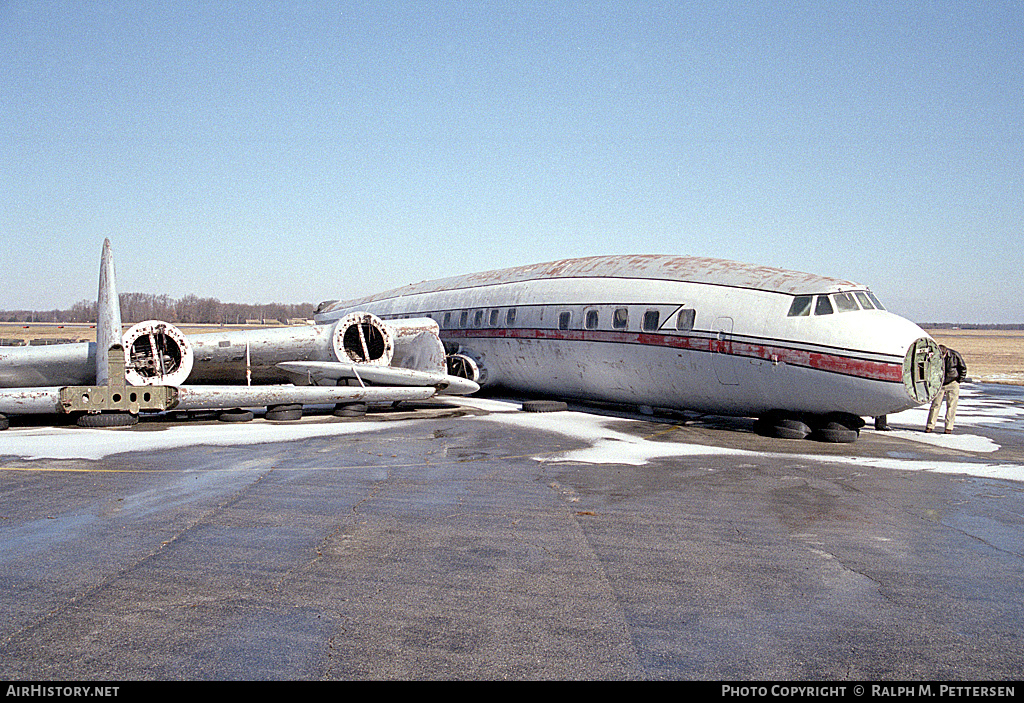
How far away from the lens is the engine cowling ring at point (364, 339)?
20.6 meters

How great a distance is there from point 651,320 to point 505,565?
1153 cm

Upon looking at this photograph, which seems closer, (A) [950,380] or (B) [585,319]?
(A) [950,380]

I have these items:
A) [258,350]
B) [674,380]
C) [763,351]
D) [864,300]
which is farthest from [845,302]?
[258,350]

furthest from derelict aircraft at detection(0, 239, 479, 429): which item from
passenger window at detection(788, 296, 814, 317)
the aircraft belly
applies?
passenger window at detection(788, 296, 814, 317)

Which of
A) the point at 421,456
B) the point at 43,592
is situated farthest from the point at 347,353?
the point at 43,592

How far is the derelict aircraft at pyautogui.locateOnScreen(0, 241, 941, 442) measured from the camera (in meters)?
15.2

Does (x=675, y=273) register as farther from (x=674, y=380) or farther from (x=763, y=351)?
(x=763, y=351)

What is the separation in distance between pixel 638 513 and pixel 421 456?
521cm

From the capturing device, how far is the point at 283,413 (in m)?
18.8

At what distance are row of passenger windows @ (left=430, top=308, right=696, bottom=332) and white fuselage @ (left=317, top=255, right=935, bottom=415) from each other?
1.4 inches

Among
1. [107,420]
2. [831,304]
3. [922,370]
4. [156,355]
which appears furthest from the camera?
[156,355]

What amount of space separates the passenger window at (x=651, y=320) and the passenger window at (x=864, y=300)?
424cm

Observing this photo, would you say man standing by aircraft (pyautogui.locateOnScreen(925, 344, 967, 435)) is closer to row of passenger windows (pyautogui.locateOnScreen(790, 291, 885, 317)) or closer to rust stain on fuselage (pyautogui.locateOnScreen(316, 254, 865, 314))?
row of passenger windows (pyautogui.locateOnScreen(790, 291, 885, 317))

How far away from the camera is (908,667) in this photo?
514 centimetres
